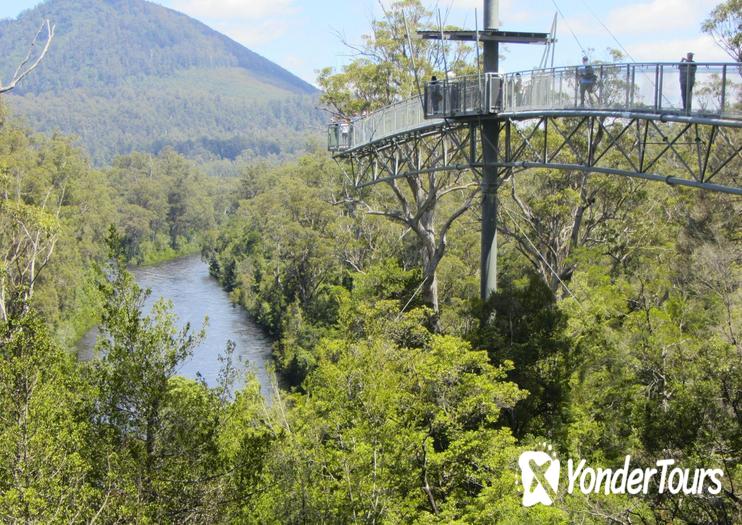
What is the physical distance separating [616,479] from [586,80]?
730cm

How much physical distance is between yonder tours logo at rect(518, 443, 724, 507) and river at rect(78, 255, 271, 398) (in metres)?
17.0

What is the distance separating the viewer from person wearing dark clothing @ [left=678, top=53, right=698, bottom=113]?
12773 millimetres

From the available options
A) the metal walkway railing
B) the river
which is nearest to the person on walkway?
the metal walkway railing

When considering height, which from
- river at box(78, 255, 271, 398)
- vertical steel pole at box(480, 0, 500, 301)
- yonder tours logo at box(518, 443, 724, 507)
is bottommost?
A: river at box(78, 255, 271, 398)

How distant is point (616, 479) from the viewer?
13.9m

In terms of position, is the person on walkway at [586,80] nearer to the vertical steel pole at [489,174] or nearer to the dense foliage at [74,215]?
the vertical steel pole at [489,174]

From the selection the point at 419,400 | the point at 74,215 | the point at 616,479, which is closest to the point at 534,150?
the point at 419,400

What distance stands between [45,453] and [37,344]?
211cm

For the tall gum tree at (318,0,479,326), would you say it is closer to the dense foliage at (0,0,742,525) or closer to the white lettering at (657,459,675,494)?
the dense foliage at (0,0,742,525)

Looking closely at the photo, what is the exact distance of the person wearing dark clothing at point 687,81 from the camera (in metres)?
12.8

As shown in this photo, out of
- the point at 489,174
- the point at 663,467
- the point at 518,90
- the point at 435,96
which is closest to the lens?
the point at 663,467

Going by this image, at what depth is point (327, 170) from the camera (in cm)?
5753

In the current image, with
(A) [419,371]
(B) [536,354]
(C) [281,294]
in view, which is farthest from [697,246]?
(C) [281,294]

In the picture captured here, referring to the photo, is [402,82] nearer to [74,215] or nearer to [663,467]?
[663,467]
